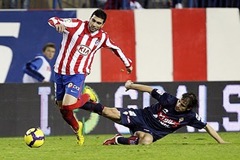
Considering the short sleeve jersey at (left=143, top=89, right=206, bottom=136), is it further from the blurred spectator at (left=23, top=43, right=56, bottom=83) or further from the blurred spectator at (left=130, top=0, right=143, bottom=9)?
the blurred spectator at (left=130, top=0, right=143, bottom=9)

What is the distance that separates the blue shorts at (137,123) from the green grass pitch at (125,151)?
8.2 inches

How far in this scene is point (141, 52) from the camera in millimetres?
21406

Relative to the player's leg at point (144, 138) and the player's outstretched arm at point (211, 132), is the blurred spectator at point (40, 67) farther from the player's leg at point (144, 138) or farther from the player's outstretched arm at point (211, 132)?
the player's outstretched arm at point (211, 132)

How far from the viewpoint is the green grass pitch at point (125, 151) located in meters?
13.1

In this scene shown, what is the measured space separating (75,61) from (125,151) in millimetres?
2340

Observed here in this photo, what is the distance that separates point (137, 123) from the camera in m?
15.7

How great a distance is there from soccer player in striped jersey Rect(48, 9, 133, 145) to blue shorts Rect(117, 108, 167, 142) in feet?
2.19

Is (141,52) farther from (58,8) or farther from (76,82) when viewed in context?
(76,82)

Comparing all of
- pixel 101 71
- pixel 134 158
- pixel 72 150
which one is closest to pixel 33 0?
pixel 101 71

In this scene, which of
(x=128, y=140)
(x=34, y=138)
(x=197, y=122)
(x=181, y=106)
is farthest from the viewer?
(x=197, y=122)

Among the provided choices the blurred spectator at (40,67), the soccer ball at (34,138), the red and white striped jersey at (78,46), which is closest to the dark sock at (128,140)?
the red and white striped jersey at (78,46)

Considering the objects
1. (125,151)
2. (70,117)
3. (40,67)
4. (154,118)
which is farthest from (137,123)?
(40,67)

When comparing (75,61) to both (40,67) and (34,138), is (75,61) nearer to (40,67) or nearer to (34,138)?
(34,138)

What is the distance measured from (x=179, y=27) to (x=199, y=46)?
591mm
